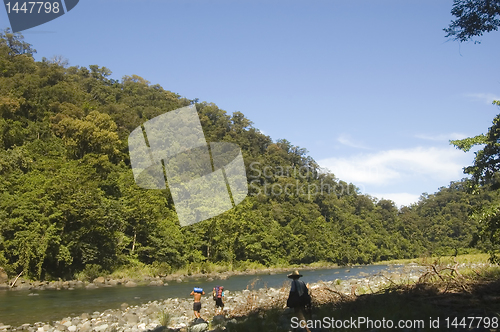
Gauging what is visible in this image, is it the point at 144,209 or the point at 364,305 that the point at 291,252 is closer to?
the point at 144,209

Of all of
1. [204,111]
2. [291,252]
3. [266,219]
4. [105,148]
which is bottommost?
[291,252]

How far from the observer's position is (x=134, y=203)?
37344 millimetres

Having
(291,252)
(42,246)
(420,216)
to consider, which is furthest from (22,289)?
(420,216)

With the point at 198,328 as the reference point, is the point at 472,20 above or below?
above

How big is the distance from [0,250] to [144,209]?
13.6m

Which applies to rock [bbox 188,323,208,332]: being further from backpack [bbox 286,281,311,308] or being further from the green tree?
the green tree

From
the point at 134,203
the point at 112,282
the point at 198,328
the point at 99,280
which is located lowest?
the point at 112,282

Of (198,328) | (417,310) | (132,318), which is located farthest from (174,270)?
(417,310)

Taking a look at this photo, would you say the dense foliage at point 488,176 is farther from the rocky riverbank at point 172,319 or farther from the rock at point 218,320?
the rock at point 218,320

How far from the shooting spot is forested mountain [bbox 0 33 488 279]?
28.1 m

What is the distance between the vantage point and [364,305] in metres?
7.51

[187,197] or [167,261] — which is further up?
[187,197]

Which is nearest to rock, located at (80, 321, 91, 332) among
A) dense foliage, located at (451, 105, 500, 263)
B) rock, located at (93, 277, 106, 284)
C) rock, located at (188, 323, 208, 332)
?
rock, located at (188, 323, 208, 332)

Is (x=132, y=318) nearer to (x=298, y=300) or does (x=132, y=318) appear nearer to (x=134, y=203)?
(x=298, y=300)
